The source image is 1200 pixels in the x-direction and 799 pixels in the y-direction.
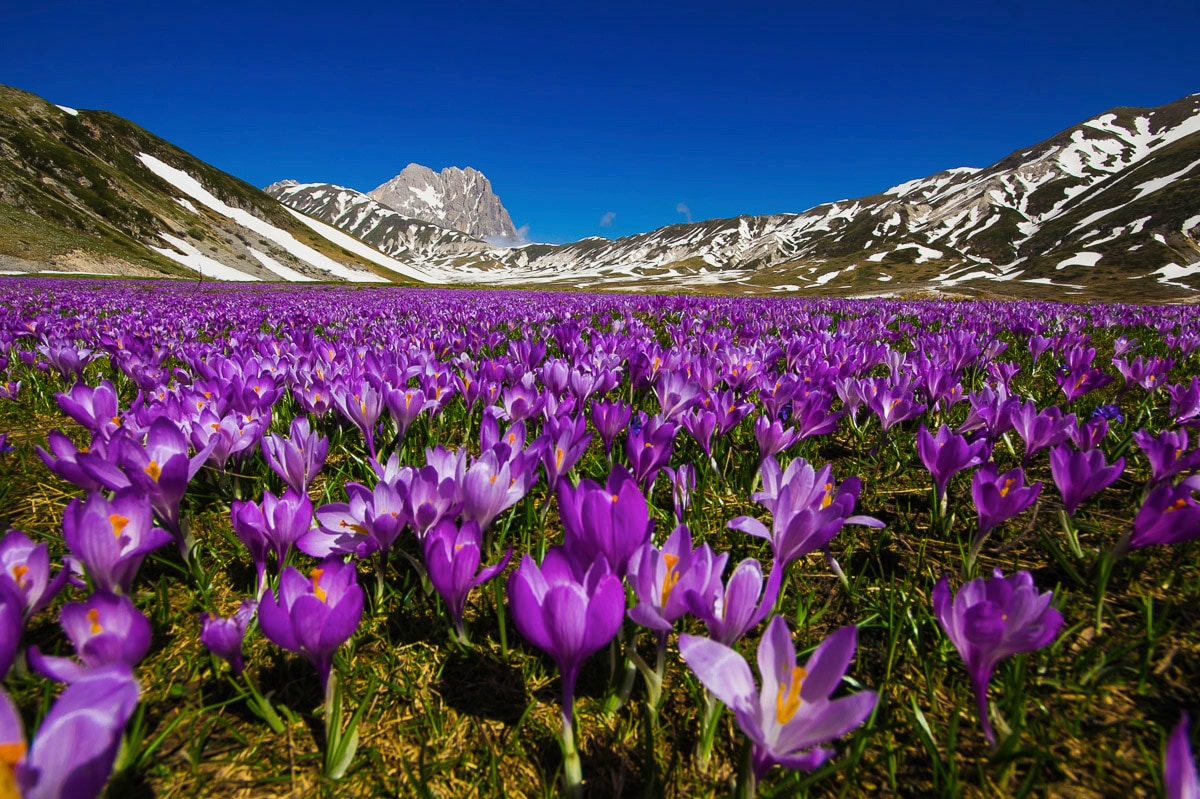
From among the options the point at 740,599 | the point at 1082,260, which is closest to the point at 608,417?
the point at 740,599

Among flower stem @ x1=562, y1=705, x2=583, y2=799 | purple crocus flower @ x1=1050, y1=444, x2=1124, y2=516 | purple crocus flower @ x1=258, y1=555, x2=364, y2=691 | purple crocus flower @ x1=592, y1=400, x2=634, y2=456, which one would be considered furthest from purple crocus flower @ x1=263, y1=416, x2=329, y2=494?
purple crocus flower @ x1=1050, y1=444, x2=1124, y2=516

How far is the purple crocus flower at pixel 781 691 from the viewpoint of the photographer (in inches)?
35.4

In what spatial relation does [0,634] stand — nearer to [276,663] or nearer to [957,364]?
[276,663]

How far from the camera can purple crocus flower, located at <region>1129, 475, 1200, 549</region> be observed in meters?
1.39

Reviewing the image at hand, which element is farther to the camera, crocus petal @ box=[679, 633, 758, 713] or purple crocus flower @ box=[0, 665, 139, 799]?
crocus petal @ box=[679, 633, 758, 713]

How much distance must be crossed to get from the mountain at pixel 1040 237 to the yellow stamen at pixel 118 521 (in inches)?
2825

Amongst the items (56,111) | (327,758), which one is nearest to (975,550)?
(327,758)

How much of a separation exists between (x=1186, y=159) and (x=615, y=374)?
196749 mm

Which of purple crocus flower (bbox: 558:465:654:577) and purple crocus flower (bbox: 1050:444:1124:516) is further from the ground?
purple crocus flower (bbox: 1050:444:1124:516)

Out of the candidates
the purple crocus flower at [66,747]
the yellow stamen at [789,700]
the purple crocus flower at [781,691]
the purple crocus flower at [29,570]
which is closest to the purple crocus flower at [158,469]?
the purple crocus flower at [29,570]

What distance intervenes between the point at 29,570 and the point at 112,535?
0.15 metres

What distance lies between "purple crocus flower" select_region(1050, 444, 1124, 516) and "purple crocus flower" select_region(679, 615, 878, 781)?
129cm

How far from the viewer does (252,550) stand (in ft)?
5.23

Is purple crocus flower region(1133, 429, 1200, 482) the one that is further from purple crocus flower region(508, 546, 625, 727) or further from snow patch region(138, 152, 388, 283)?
snow patch region(138, 152, 388, 283)
